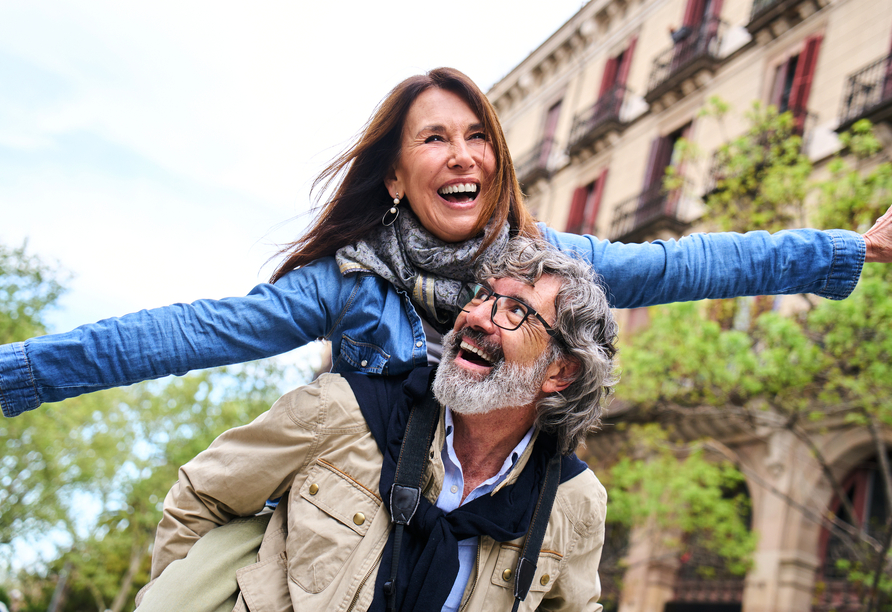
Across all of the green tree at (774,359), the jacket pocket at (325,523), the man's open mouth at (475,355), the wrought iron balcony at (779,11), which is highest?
the wrought iron balcony at (779,11)

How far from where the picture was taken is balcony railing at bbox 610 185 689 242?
1900cm

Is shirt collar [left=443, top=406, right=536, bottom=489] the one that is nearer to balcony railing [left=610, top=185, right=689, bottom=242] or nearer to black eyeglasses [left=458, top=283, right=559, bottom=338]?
black eyeglasses [left=458, top=283, right=559, bottom=338]

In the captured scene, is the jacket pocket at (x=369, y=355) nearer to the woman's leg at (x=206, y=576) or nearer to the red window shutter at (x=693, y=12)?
the woman's leg at (x=206, y=576)

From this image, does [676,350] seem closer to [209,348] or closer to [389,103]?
[389,103]

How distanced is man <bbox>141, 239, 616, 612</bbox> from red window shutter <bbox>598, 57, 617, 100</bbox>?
2307 centimetres

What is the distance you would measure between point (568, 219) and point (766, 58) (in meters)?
7.66

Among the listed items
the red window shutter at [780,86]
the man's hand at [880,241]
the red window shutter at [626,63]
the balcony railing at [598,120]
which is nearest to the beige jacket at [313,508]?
the man's hand at [880,241]

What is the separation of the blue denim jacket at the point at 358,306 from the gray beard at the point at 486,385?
15 cm

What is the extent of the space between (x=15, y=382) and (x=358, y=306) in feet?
3.31

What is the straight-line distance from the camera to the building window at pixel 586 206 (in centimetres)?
2302

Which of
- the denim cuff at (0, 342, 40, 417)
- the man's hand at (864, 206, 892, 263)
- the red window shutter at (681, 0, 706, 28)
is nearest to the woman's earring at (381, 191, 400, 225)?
the denim cuff at (0, 342, 40, 417)

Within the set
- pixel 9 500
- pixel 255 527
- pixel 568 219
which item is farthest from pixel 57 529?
pixel 255 527

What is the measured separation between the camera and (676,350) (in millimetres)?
11602

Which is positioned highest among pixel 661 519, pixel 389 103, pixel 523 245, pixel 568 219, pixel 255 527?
pixel 568 219
